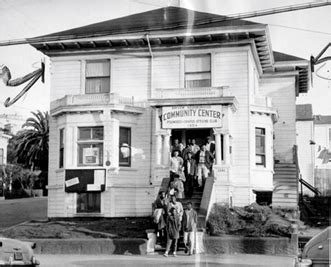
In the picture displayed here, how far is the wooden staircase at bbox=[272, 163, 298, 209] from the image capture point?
73.7 ft

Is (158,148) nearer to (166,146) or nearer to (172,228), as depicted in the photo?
(166,146)

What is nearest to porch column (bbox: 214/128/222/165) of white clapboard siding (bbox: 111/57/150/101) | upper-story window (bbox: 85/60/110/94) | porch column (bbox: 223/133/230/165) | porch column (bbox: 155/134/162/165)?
porch column (bbox: 223/133/230/165)

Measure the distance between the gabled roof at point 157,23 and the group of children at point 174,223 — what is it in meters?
6.64

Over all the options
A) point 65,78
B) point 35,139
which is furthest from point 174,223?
point 35,139

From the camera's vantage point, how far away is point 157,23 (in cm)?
2125

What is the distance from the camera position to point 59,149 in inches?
864

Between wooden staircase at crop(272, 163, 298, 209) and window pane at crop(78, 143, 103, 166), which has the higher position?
window pane at crop(78, 143, 103, 166)

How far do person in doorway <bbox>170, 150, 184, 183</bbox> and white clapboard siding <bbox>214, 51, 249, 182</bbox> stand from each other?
2934 millimetres

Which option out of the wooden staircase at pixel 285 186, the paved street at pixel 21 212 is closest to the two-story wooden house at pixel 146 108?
the wooden staircase at pixel 285 186

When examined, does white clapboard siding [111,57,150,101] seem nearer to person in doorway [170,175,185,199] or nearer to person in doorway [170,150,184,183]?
person in doorway [170,150,184,183]

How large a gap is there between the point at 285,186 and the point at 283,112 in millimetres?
3729

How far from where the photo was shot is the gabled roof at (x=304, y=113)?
1160 inches

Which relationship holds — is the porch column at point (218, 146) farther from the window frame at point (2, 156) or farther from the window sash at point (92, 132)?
the window frame at point (2, 156)

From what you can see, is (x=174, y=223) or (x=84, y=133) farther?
(x=84, y=133)
